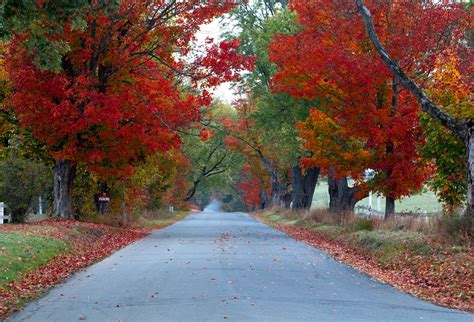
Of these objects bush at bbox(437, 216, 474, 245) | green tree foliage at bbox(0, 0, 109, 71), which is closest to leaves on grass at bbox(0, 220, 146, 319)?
green tree foliage at bbox(0, 0, 109, 71)

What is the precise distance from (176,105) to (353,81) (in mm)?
7199

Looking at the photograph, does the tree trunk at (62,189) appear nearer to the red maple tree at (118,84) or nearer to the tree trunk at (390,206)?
the red maple tree at (118,84)

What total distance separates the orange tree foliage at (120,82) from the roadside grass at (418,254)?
7.34 m

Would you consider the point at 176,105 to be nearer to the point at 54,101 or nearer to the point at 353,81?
the point at 54,101

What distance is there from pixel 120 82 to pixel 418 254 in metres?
14.1

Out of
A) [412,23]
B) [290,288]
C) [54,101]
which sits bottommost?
[290,288]

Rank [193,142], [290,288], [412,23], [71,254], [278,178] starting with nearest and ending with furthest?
1. [290,288]
2. [71,254]
3. [412,23]
4. [193,142]
5. [278,178]

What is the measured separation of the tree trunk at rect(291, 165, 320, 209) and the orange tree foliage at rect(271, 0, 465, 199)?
63.4 feet

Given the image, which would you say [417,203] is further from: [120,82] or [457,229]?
[457,229]

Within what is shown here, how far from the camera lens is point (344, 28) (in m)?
23.0

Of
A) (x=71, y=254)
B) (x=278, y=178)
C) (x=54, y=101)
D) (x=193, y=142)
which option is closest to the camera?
(x=71, y=254)

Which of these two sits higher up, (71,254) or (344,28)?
(344,28)

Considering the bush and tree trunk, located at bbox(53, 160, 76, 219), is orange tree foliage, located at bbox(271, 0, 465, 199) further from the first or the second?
tree trunk, located at bbox(53, 160, 76, 219)

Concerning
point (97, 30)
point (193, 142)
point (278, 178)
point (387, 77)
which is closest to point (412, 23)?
point (387, 77)
